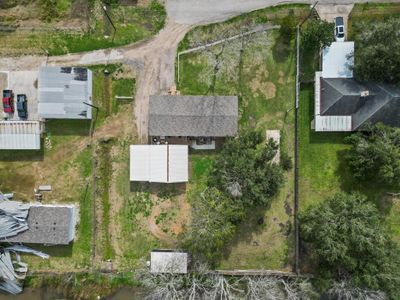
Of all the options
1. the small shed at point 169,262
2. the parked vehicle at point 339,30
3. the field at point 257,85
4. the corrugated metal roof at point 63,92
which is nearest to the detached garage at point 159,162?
the field at point 257,85

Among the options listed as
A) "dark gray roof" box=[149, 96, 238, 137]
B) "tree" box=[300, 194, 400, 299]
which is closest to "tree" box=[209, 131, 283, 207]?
"dark gray roof" box=[149, 96, 238, 137]

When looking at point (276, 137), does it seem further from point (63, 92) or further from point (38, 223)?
point (38, 223)

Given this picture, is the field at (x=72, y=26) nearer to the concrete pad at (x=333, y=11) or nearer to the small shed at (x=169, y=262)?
the concrete pad at (x=333, y=11)

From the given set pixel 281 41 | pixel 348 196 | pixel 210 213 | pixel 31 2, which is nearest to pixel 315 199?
pixel 348 196

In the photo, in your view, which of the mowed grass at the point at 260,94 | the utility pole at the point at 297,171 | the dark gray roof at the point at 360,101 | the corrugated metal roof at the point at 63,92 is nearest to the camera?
the dark gray roof at the point at 360,101

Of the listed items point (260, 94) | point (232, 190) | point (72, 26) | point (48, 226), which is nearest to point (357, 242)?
point (232, 190)

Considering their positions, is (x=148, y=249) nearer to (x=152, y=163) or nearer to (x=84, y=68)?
(x=152, y=163)
